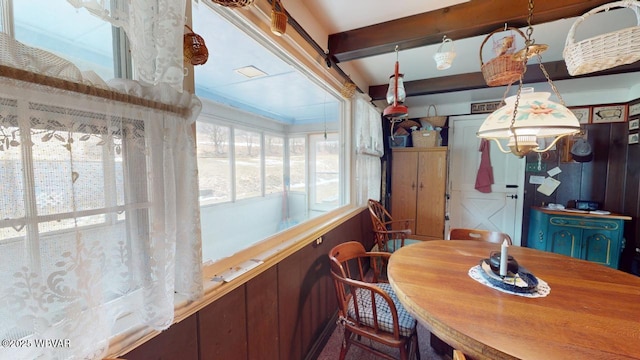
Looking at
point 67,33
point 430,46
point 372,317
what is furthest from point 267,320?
point 430,46

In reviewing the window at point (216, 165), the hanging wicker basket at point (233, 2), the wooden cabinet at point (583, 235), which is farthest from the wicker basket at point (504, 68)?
the window at point (216, 165)

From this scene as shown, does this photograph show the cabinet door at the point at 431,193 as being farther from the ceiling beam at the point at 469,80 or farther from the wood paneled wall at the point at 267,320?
the wood paneled wall at the point at 267,320

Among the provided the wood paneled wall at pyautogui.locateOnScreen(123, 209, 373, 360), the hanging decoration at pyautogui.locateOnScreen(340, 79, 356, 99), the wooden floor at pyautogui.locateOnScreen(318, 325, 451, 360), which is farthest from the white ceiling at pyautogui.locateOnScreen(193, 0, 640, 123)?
the wooden floor at pyautogui.locateOnScreen(318, 325, 451, 360)

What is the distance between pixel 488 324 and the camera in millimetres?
876

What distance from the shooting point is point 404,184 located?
12.5 ft

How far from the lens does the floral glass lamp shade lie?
1.16 meters

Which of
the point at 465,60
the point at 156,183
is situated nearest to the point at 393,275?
the point at 156,183

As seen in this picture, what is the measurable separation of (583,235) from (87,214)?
4356 mm

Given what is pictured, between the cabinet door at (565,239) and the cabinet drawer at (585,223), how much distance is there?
5 cm

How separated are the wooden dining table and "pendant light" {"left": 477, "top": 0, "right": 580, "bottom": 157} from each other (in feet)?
2.35

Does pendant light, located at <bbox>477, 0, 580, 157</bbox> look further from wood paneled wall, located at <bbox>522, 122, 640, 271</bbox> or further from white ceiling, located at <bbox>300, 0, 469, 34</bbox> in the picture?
wood paneled wall, located at <bbox>522, 122, 640, 271</bbox>

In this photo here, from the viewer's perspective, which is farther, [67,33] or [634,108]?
[634,108]

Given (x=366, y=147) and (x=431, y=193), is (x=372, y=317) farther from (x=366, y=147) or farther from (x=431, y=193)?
(x=431, y=193)

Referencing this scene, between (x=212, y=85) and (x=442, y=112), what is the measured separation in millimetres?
3471
